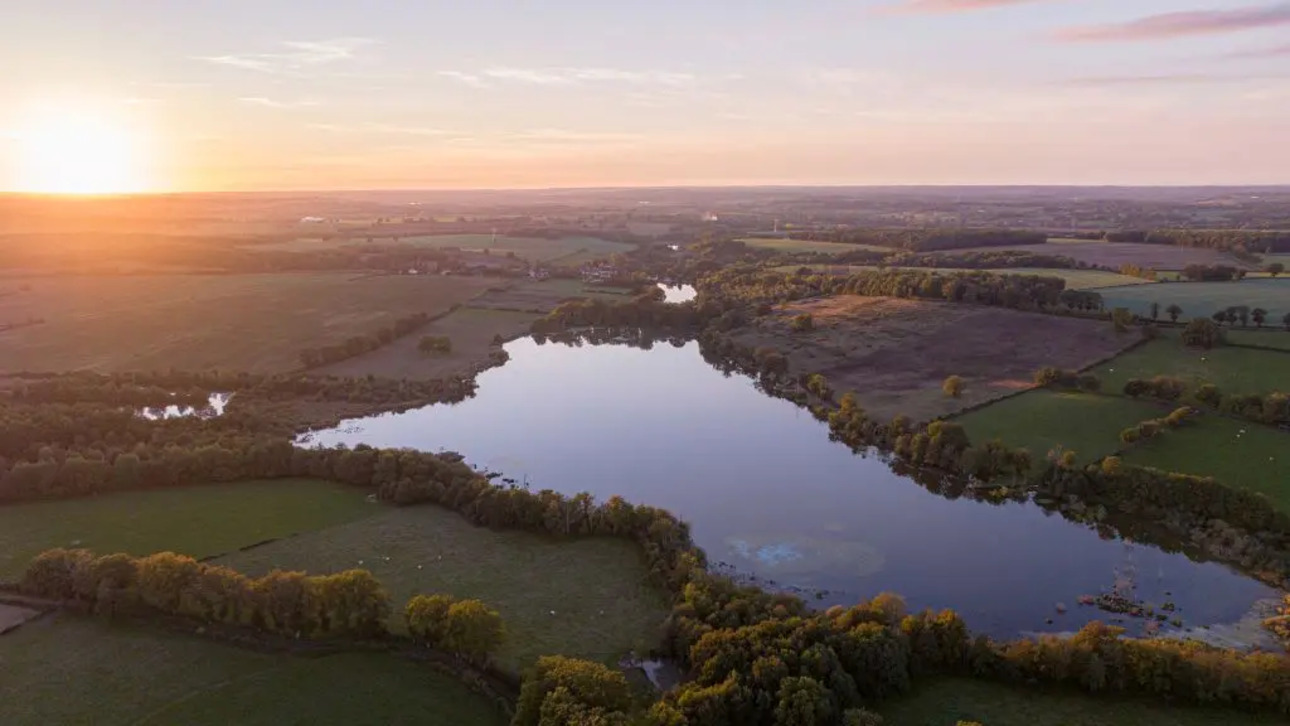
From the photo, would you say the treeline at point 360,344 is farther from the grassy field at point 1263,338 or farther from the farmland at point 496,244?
the grassy field at point 1263,338

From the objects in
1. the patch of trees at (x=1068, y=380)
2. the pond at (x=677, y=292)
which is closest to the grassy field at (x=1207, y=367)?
the patch of trees at (x=1068, y=380)

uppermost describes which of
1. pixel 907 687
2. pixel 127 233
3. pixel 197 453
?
pixel 127 233

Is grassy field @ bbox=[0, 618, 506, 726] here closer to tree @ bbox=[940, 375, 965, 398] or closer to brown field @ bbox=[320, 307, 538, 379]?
brown field @ bbox=[320, 307, 538, 379]

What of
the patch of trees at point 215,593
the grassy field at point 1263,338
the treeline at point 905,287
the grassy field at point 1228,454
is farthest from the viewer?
the treeline at point 905,287

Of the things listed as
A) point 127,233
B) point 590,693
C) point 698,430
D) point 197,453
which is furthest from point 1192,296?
point 127,233

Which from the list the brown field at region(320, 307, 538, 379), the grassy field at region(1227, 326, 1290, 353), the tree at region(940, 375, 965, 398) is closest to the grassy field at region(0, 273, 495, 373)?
the brown field at region(320, 307, 538, 379)

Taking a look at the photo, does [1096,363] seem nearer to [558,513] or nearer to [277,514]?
[558,513]
